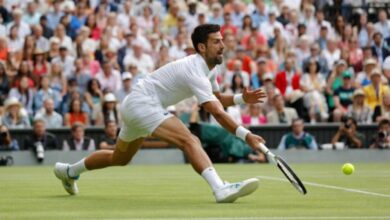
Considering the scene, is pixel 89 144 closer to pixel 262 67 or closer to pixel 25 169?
pixel 25 169

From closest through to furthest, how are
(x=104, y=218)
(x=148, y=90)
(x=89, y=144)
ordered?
(x=104, y=218) < (x=148, y=90) < (x=89, y=144)

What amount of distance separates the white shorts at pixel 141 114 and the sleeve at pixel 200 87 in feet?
1.58

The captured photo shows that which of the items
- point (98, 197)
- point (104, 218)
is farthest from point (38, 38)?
point (104, 218)

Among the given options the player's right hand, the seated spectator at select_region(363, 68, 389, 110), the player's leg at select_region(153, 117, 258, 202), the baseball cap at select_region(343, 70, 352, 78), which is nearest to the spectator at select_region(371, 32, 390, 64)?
the baseball cap at select_region(343, 70, 352, 78)

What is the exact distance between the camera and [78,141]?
23172 mm

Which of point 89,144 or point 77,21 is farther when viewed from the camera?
point 77,21

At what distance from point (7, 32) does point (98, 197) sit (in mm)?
14224

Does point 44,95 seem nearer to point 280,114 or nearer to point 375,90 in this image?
point 280,114

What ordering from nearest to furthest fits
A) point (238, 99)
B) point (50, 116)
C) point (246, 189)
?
point (246, 189)
point (238, 99)
point (50, 116)

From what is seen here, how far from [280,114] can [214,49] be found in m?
12.7

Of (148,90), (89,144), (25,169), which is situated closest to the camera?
(148,90)

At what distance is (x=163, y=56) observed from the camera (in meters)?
25.7

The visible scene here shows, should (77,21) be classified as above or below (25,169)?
above

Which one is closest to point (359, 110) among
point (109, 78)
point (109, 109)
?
point (109, 109)
